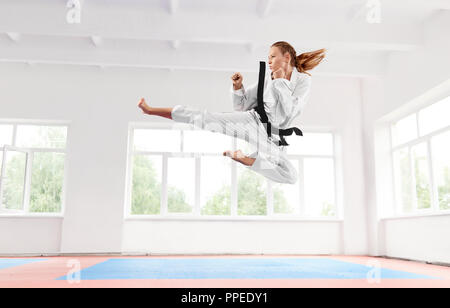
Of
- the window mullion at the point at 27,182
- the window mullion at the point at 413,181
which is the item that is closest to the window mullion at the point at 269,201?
the window mullion at the point at 413,181

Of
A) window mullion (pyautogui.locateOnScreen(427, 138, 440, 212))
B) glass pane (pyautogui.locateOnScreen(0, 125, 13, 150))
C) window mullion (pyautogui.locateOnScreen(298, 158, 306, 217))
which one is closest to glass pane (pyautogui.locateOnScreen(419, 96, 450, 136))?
window mullion (pyautogui.locateOnScreen(427, 138, 440, 212))

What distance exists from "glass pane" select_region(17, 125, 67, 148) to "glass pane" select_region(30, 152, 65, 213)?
21 cm

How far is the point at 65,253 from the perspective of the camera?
808 centimetres

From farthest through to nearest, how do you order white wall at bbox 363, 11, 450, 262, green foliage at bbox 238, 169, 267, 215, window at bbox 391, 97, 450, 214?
green foliage at bbox 238, 169, 267, 215
window at bbox 391, 97, 450, 214
white wall at bbox 363, 11, 450, 262

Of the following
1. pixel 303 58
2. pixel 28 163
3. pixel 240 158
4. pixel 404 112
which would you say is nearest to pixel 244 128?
pixel 240 158

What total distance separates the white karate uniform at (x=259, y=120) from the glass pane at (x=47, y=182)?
20.1 feet

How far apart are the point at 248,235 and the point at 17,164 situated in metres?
4.85

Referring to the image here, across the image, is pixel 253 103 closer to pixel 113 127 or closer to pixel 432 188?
pixel 432 188

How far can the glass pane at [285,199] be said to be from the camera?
8.89 meters

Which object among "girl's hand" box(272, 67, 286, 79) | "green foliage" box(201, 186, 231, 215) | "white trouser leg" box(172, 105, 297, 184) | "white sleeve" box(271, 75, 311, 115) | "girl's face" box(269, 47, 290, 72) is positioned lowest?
"green foliage" box(201, 186, 231, 215)

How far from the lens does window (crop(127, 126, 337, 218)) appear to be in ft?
28.4

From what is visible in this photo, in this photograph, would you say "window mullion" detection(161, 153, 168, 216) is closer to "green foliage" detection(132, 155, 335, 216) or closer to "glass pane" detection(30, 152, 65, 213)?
"green foliage" detection(132, 155, 335, 216)

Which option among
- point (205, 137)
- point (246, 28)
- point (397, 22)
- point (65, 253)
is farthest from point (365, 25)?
point (65, 253)

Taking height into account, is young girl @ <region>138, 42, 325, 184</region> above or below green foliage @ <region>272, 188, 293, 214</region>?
above
